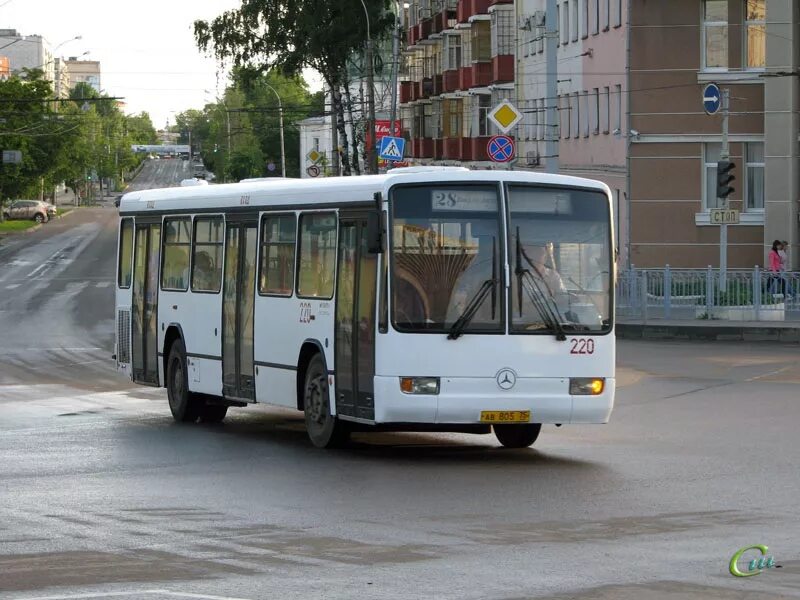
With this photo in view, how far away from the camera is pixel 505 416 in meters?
15.1

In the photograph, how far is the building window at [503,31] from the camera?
72.6m

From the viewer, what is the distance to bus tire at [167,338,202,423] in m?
20.0

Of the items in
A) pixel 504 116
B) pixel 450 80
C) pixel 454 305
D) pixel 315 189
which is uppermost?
pixel 450 80

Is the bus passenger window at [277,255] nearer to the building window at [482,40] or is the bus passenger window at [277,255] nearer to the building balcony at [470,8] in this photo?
the building balcony at [470,8]

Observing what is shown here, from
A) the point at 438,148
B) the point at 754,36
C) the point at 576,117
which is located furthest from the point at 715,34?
the point at 438,148

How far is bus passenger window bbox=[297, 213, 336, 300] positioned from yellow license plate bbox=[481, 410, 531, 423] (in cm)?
208

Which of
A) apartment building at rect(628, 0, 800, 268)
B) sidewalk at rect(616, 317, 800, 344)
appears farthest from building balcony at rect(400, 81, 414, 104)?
sidewalk at rect(616, 317, 800, 344)

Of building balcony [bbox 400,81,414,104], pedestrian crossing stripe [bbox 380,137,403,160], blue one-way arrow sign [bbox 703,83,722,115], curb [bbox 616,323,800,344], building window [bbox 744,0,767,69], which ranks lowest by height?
curb [bbox 616,323,800,344]

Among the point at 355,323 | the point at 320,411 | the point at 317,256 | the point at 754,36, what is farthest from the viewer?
the point at 754,36

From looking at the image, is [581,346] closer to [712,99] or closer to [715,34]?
[712,99]

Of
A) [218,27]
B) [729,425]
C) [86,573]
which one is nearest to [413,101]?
[218,27]

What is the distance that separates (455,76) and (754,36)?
3537 cm

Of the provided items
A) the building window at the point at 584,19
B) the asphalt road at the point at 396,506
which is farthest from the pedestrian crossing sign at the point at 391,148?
the asphalt road at the point at 396,506

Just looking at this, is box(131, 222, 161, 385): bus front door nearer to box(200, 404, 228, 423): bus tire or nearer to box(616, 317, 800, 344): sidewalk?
box(200, 404, 228, 423): bus tire
